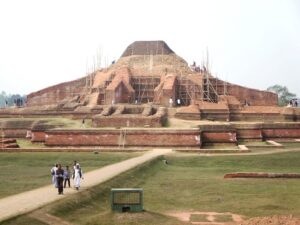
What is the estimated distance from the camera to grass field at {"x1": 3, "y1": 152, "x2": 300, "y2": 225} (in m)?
7.96

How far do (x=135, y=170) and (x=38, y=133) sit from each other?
1157 centimetres

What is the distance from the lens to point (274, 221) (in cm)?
746

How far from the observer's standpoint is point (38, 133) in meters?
23.9

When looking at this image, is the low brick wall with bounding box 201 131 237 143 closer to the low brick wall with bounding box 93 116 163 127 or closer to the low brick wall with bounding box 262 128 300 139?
the low brick wall with bounding box 93 116 163 127

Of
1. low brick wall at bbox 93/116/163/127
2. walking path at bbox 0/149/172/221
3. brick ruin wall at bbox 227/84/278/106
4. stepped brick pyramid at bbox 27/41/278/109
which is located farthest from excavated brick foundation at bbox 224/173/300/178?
brick ruin wall at bbox 227/84/278/106

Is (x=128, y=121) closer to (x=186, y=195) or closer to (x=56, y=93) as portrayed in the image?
(x=56, y=93)

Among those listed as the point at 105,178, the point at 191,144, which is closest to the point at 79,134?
the point at 191,144

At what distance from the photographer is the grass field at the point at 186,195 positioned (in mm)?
7957

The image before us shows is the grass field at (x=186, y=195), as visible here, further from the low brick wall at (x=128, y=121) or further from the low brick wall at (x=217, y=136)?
the low brick wall at (x=128, y=121)

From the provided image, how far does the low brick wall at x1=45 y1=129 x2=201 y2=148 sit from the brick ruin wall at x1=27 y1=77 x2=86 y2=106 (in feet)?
49.4

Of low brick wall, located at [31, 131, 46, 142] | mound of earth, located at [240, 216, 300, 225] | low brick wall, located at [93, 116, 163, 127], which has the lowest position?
mound of earth, located at [240, 216, 300, 225]

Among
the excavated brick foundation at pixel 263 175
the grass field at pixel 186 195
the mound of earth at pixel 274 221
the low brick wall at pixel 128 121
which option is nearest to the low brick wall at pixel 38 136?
the low brick wall at pixel 128 121

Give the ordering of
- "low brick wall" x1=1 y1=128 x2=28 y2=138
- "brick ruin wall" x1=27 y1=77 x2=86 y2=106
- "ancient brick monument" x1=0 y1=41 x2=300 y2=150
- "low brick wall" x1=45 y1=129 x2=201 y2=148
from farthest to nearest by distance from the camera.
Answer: "brick ruin wall" x1=27 y1=77 x2=86 y2=106 → "low brick wall" x1=1 y1=128 x2=28 y2=138 → "ancient brick monument" x1=0 y1=41 x2=300 y2=150 → "low brick wall" x1=45 y1=129 x2=201 y2=148

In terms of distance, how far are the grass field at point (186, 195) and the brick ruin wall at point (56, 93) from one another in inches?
918
